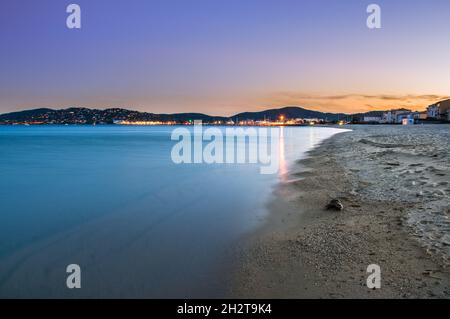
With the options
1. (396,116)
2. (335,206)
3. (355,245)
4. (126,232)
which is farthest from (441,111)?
(126,232)

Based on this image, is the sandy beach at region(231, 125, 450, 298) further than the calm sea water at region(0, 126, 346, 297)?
No

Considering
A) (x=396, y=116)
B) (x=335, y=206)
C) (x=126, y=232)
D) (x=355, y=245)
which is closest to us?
(x=355, y=245)

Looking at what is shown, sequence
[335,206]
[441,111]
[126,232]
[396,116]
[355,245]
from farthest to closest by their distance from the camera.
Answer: [396,116] → [441,111] → [335,206] → [126,232] → [355,245]

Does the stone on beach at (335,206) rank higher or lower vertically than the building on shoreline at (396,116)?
lower

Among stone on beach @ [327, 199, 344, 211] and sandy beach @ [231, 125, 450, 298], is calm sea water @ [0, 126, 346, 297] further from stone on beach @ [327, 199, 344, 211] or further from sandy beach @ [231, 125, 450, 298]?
stone on beach @ [327, 199, 344, 211]

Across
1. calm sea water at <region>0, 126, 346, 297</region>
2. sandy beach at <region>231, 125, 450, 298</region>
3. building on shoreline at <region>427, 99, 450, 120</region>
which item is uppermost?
building on shoreline at <region>427, 99, 450, 120</region>

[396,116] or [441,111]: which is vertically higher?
[396,116]

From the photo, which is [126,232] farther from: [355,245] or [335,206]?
[335,206]

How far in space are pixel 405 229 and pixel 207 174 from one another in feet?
39.2

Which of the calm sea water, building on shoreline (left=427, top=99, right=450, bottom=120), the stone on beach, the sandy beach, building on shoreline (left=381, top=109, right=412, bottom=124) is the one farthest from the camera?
building on shoreline (left=381, top=109, right=412, bottom=124)

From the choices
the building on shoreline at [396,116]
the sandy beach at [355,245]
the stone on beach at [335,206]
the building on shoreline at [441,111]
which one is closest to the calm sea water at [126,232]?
the sandy beach at [355,245]

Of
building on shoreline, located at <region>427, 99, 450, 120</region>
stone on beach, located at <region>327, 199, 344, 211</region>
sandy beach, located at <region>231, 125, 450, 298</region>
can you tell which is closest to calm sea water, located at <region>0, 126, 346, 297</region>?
sandy beach, located at <region>231, 125, 450, 298</region>

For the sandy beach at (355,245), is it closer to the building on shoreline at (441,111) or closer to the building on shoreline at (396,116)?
the building on shoreline at (441,111)

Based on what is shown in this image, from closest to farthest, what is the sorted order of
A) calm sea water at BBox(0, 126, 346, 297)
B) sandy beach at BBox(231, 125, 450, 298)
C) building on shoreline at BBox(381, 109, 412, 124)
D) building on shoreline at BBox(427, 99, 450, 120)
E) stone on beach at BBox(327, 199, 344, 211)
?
sandy beach at BBox(231, 125, 450, 298), calm sea water at BBox(0, 126, 346, 297), stone on beach at BBox(327, 199, 344, 211), building on shoreline at BBox(427, 99, 450, 120), building on shoreline at BBox(381, 109, 412, 124)
